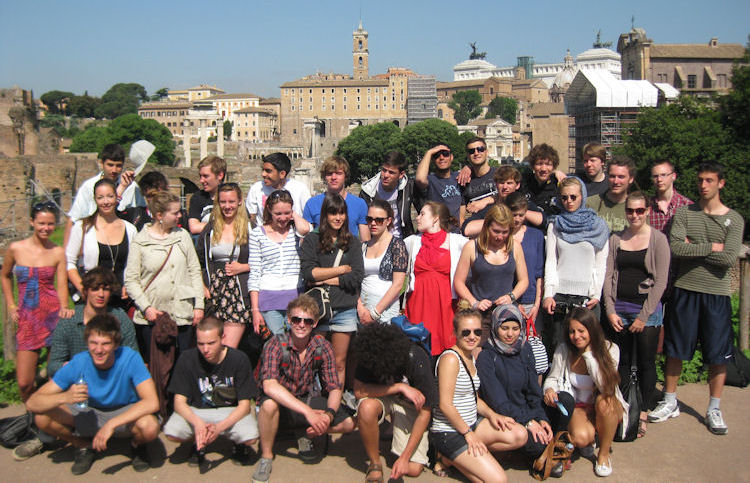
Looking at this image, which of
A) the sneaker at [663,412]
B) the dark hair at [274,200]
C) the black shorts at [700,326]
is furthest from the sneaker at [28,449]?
the black shorts at [700,326]

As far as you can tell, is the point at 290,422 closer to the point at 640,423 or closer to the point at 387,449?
the point at 387,449

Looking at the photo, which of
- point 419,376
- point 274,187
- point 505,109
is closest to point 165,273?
point 274,187

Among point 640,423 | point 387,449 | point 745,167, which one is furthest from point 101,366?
point 745,167

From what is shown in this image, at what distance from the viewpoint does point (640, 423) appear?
14.3 feet

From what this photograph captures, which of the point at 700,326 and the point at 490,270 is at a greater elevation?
the point at 490,270

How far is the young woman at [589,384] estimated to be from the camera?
154 inches

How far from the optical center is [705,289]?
4562 mm

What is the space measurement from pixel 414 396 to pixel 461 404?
0.32 metres

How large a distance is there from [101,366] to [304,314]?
1.39m

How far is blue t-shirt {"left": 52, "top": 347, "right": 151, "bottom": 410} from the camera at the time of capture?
12.6ft

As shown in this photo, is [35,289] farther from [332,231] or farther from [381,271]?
[381,271]

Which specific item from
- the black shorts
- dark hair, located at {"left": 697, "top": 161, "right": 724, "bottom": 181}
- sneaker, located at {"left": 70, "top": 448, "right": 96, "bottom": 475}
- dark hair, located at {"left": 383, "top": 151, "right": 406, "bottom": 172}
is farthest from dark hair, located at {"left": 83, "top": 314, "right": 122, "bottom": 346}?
dark hair, located at {"left": 697, "top": 161, "right": 724, "bottom": 181}

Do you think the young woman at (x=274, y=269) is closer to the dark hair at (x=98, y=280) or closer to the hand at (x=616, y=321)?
the dark hair at (x=98, y=280)

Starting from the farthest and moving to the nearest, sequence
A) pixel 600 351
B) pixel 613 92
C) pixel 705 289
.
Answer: pixel 613 92, pixel 705 289, pixel 600 351
